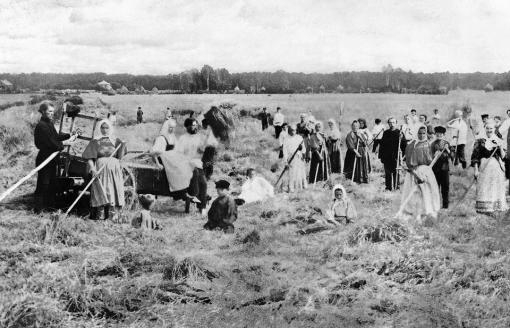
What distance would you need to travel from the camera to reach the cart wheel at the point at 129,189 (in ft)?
33.1

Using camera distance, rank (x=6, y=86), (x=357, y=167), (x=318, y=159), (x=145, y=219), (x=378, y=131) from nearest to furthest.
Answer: (x=145, y=219), (x=357, y=167), (x=318, y=159), (x=378, y=131), (x=6, y=86)

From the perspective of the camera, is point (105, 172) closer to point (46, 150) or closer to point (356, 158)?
point (46, 150)

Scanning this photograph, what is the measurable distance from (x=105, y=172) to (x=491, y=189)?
7386 mm

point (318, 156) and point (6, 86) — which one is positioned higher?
point (6, 86)

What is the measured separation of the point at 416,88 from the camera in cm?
2805

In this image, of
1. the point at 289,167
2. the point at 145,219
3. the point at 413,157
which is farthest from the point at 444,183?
the point at 145,219

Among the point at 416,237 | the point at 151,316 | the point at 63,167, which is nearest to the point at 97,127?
the point at 63,167

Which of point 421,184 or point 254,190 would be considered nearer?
point 421,184

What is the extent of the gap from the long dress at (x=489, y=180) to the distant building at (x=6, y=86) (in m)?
17.4

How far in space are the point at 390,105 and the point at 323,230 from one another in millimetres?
19322

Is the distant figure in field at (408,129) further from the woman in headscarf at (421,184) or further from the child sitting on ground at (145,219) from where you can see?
the child sitting on ground at (145,219)

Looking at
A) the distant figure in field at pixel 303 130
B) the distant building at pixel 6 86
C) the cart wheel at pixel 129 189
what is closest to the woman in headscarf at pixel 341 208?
the cart wheel at pixel 129 189

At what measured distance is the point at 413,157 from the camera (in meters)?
10.1

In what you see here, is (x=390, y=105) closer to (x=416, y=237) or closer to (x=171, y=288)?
(x=416, y=237)
